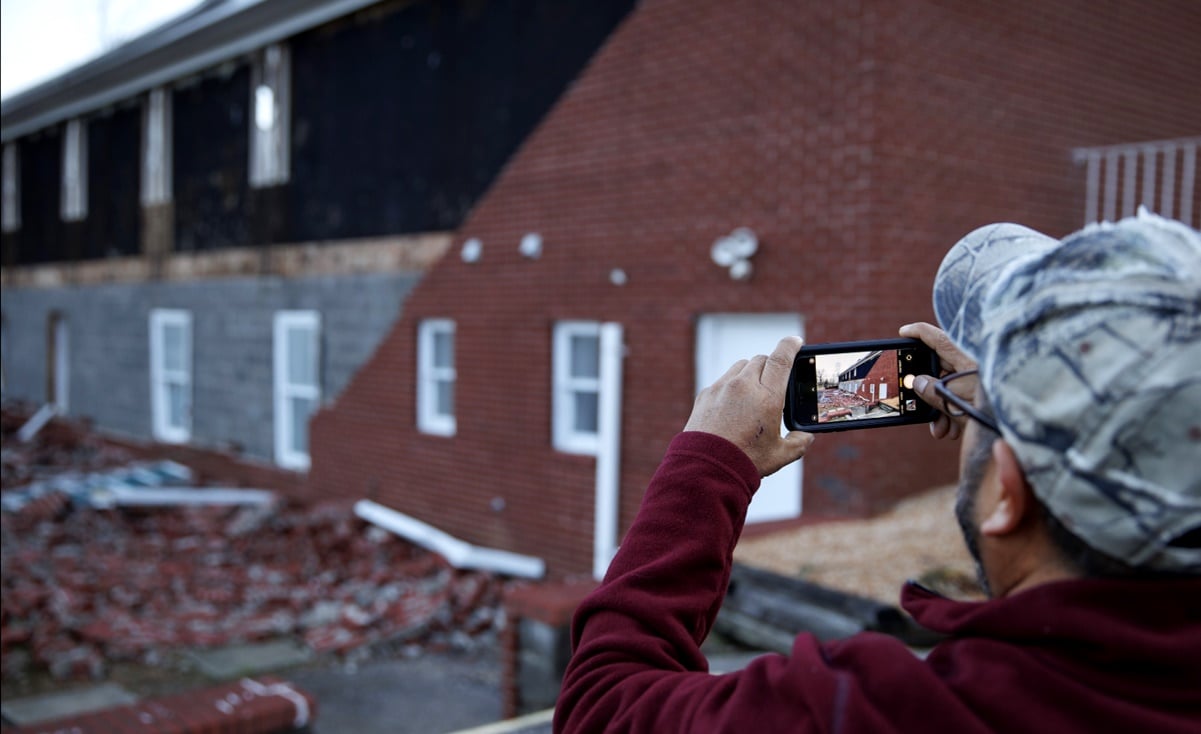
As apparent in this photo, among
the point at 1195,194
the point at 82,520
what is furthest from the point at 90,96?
the point at 1195,194

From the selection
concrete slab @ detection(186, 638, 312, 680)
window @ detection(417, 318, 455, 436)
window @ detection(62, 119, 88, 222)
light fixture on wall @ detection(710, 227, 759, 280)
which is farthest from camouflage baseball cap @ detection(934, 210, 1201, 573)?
window @ detection(62, 119, 88, 222)

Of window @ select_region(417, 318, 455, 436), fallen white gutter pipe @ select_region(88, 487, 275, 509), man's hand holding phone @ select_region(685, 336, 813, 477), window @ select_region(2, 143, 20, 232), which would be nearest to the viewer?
man's hand holding phone @ select_region(685, 336, 813, 477)

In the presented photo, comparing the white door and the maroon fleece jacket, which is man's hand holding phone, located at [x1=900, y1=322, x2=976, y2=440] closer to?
the maroon fleece jacket

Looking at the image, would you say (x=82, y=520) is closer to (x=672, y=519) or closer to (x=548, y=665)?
(x=548, y=665)

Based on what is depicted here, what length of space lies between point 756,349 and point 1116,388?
275 inches

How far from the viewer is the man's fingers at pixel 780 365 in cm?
159

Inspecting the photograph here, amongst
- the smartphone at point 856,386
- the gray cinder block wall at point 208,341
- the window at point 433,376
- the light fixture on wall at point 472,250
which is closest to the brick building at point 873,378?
the smartphone at point 856,386

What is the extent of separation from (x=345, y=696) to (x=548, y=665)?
1852 millimetres

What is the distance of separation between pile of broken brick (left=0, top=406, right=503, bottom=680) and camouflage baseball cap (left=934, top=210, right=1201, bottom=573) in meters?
6.76

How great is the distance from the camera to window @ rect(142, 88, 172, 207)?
16375 millimetres

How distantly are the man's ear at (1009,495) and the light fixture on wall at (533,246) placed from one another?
8.48 m

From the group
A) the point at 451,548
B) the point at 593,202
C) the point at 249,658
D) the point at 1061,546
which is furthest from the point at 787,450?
the point at 451,548

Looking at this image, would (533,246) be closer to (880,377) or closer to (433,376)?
(433,376)

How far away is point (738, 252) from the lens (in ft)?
25.3
